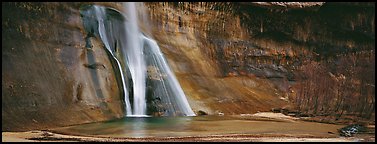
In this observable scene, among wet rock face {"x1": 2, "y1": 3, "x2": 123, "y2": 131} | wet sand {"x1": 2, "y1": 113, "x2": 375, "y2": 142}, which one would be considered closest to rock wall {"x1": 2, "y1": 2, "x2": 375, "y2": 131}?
wet rock face {"x1": 2, "y1": 3, "x2": 123, "y2": 131}

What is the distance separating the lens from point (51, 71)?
12.9 meters

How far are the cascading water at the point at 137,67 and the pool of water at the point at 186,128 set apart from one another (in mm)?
818

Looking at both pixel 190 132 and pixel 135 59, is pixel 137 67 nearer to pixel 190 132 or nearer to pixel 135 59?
pixel 135 59

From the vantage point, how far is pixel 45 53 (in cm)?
1312

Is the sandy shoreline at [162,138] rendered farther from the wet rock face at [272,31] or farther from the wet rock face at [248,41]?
the wet rock face at [272,31]

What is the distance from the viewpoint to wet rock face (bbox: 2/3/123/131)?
11836 millimetres

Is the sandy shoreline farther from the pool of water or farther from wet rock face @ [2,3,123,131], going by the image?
wet rock face @ [2,3,123,131]

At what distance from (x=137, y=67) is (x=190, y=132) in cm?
429

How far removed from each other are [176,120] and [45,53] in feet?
11.0

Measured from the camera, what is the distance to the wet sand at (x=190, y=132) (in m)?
9.73

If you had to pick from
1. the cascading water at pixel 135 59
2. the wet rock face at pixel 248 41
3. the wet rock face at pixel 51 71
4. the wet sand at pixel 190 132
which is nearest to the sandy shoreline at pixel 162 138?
the wet sand at pixel 190 132

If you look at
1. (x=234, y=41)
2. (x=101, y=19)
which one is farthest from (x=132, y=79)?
(x=234, y=41)

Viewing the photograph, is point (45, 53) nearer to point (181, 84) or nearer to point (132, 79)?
point (132, 79)

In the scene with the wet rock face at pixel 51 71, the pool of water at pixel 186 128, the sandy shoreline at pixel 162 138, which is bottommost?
the pool of water at pixel 186 128
